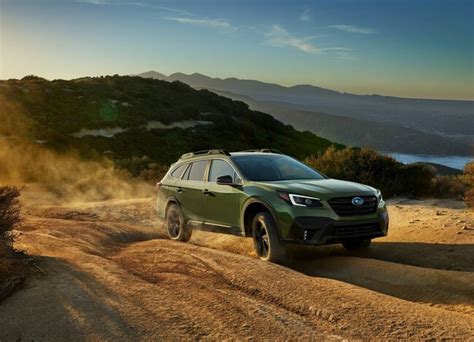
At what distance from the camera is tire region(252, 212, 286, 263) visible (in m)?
8.35

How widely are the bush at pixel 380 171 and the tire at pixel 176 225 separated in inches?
298

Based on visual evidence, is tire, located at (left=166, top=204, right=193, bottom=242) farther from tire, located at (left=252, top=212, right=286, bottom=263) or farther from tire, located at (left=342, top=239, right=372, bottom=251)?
tire, located at (left=342, top=239, right=372, bottom=251)

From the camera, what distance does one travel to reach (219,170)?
999 cm

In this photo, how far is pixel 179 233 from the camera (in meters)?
11.1

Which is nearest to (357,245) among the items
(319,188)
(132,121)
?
(319,188)

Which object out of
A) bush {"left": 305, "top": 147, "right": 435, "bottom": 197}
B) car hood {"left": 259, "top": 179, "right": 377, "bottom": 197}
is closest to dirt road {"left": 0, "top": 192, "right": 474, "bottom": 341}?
car hood {"left": 259, "top": 179, "right": 377, "bottom": 197}

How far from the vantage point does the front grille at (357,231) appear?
8180 millimetres

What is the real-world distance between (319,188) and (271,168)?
1.41 m

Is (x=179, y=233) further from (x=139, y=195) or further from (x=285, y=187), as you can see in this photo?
(x=139, y=195)

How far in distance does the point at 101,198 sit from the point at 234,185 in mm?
14059

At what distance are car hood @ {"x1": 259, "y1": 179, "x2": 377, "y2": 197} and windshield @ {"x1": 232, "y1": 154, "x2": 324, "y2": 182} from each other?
45 cm

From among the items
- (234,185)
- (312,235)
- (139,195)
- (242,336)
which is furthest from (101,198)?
(242,336)

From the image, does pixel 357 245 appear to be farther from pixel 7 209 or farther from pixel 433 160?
pixel 433 160

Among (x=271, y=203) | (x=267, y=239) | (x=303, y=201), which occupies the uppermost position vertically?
(x=303, y=201)
